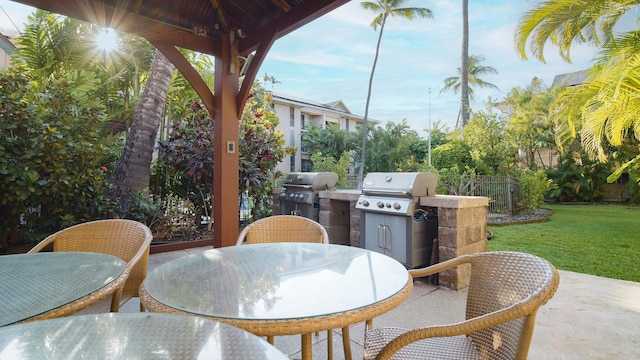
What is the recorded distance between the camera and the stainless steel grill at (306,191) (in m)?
4.61

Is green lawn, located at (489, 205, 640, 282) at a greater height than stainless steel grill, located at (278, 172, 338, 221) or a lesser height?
lesser

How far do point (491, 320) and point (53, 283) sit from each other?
57.0 inches

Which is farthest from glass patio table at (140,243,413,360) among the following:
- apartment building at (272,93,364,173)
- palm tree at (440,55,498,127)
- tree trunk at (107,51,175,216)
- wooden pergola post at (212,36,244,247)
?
palm tree at (440,55,498,127)

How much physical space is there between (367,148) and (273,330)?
1827cm

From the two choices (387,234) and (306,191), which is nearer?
(387,234)

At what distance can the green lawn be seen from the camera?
14.1ft

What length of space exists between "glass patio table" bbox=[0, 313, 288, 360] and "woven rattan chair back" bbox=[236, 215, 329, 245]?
134cm

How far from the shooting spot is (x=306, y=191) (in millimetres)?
4730

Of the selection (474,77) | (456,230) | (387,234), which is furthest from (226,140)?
(474,77)

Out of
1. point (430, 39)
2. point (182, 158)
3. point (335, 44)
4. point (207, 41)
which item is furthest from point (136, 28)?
point (430, 39)

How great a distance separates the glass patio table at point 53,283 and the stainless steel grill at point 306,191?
322 cm

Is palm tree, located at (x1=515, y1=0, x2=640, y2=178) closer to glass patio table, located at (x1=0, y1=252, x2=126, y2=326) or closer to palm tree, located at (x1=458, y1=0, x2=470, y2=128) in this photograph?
glass patio table, located at (x1=0, y1=252, x2=126, y2=326)

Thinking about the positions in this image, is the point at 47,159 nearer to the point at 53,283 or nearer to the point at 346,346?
the point at 53,283

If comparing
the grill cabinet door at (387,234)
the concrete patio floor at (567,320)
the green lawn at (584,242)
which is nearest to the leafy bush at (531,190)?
the green lawn at (584,242)
